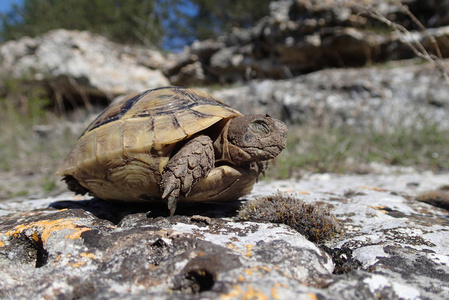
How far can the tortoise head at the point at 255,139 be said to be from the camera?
2.30 meters

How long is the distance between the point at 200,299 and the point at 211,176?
1.09 metres

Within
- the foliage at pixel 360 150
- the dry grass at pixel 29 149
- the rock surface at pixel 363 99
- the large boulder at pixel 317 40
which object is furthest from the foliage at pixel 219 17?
the foliage at pixel 360 150

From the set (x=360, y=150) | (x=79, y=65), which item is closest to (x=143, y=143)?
(x=360, y=150)

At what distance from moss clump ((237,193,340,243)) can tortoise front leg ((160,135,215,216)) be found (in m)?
0.51

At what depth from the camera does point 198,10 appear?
65.0 feet

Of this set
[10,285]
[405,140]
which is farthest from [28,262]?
[405,140]

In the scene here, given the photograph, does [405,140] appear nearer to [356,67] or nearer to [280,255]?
[356,67]

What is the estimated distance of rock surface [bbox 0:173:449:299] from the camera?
1423 mm

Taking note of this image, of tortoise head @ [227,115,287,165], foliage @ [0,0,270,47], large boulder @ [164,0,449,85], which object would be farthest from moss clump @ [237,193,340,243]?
foliage @ [0,0,270,47]

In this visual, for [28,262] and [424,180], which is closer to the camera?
[28,262]

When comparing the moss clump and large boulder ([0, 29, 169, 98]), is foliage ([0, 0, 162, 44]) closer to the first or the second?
large boulder ([0, 29, 169, 98])

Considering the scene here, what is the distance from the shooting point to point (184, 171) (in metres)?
2.09

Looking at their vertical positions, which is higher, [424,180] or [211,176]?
[211,176]

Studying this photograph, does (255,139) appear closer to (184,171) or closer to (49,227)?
(184,171)
